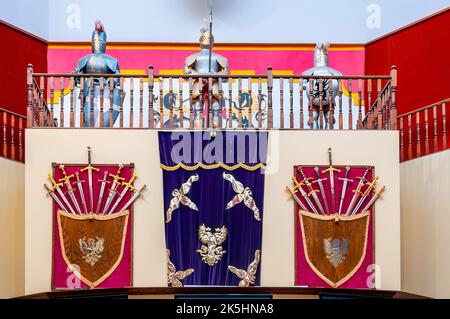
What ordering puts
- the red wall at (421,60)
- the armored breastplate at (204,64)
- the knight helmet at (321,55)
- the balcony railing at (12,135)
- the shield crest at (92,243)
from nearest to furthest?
1. the shield crest at (92,243)
2. the balcony railing at (12,135)
3. the armored breastplate at (204,64)
4. the red wall at (421,60)
5. the knight helmet at (321,55)

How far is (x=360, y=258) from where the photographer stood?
28.3 feet

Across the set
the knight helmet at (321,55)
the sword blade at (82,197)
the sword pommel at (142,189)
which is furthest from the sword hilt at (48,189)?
the knight helmet at (321,55)

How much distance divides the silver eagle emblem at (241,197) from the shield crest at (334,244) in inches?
18.0

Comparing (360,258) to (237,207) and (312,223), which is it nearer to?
(312,223)

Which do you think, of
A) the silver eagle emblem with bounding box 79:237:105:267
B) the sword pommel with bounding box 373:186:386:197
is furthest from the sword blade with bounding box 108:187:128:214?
the sword pommel with bounding box 373:186:386:197

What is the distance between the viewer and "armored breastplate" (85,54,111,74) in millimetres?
10266

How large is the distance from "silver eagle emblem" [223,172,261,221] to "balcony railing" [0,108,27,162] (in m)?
2.41

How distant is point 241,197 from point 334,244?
1020mm

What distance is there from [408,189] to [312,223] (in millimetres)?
1739

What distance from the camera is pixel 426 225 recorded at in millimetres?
9500

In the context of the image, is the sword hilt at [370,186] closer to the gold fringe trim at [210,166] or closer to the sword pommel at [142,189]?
the gold fringe trim at [210,166]

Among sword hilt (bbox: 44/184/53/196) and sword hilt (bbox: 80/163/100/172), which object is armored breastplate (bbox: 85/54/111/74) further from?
sword hilt (bbox: 44/184/53/196)

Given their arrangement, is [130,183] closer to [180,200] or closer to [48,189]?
[180,200]

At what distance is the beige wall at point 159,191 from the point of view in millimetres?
8609
